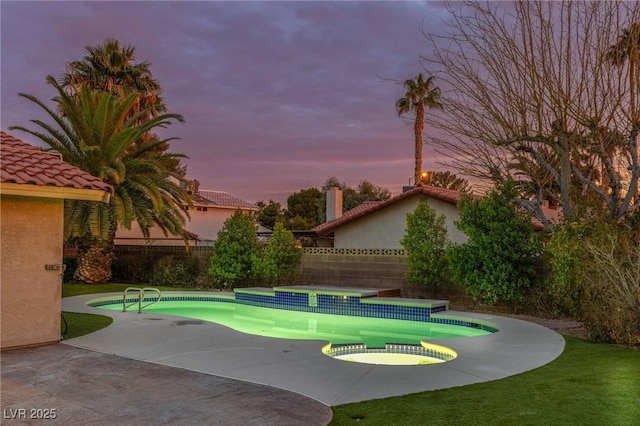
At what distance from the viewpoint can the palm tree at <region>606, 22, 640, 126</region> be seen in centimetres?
1097

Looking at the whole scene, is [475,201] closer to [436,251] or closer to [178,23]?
[436,251]

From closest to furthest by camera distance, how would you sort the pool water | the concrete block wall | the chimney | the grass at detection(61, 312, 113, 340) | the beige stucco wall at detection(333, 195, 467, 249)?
the grass at detection(61, 312, 113, 340)
the pool water
the concrete block wall
the beige stucco wall at detection(333, 195, 467, 249)
the chimney

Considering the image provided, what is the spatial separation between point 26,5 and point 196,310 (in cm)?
927

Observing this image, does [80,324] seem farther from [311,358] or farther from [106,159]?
[106,159]

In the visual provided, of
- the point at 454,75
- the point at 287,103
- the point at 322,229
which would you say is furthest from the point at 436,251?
the point at 322,229

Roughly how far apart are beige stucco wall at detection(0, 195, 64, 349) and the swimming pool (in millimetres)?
4483

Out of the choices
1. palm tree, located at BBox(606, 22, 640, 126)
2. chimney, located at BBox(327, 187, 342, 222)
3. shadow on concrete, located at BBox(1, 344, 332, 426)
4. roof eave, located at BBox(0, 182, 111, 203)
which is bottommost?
shadow on concrete, located at BBox(1, 344, 332, 426)

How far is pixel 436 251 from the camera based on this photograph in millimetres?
15375

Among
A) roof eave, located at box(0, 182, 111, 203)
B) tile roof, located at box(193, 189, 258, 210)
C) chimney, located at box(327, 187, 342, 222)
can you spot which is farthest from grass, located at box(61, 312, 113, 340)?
tile roof, located at box(193, 189, 258, 210)

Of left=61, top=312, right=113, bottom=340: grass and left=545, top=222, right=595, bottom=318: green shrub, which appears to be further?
left=545, top=222, right=595, bottom=318: green shrub

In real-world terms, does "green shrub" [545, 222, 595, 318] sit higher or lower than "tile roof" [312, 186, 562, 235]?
lower

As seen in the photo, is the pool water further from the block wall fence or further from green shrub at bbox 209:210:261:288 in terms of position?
the block wall fence

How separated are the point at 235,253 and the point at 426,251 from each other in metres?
7.23

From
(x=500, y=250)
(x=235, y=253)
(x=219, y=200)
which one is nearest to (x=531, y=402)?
(x=500, y=250)
